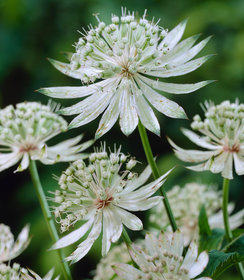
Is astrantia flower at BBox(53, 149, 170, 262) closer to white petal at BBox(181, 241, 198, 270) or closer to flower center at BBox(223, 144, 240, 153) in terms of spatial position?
white petal at BBox(181, 241, 198, 270)

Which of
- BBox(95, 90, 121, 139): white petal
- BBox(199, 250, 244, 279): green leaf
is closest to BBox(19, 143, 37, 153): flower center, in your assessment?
BBox(95, 90, 121, 139): white petal

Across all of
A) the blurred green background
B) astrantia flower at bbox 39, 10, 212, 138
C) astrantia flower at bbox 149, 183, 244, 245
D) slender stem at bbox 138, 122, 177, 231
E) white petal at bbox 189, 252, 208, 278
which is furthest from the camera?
the blurred green background

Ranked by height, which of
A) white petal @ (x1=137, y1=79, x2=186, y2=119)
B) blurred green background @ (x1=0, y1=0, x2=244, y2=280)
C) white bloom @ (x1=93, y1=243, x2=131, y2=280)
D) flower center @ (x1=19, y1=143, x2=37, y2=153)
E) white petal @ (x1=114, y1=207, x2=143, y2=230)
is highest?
blurred green background @ (x1=0, y1=0, x2=244, y2=280)

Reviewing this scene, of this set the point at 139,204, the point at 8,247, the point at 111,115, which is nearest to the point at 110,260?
the point at 8,247

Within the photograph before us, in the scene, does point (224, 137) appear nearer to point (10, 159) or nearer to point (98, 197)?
point (98, 197)

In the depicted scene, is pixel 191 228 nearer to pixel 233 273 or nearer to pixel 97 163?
pixel 97 163

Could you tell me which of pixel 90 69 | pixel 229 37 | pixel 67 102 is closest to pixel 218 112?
pixel 90 69

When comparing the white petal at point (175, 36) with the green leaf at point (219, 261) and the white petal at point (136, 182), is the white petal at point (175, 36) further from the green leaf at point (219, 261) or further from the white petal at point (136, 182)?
the green leaf at point (219, 261)
